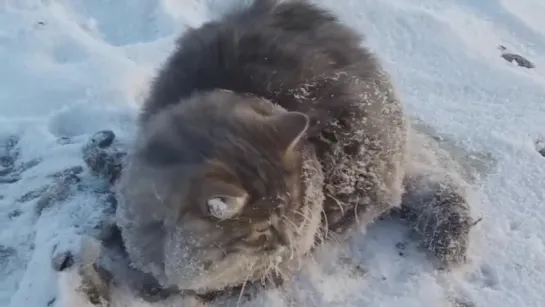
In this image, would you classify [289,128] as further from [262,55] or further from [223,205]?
[262,55]

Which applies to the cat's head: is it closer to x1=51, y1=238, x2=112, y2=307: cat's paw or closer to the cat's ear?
the cat's ear

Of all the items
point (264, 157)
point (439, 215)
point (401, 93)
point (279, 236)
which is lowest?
point (401, 93)

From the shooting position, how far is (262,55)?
2.43 m

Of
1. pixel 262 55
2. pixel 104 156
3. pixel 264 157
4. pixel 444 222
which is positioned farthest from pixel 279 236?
pixel 104 156

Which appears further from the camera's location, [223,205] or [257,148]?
[257,148]

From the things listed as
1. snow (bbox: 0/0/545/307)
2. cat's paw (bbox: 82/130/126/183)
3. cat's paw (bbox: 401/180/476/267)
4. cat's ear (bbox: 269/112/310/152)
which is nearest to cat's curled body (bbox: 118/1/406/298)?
cat's ear (bbox: 269/112/310/152)

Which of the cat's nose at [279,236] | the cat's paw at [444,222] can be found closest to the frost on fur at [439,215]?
the cat's paw at [444,222]

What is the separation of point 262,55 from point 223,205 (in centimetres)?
91

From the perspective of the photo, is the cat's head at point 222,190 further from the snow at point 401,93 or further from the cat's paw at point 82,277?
the snow at point 401,93

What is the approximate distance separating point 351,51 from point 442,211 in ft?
2.38

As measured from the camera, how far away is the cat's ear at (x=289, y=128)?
188 centimetres

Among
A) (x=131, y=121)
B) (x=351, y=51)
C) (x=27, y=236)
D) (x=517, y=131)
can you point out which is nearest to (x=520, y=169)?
(x=517, y=131)

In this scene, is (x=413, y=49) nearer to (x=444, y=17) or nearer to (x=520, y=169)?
(x=444, y=17)

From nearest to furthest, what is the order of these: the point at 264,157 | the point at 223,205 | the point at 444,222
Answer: the point at 223,205 < the point at 264,157 < the point at 444,222
